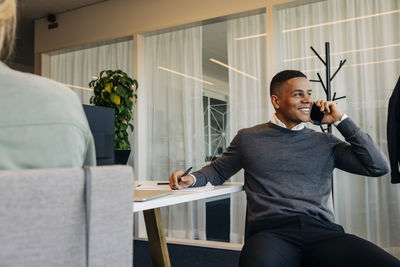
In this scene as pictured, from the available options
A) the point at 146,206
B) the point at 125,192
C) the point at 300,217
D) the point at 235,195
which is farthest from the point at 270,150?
the point at 235,195

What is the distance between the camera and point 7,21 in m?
0.73

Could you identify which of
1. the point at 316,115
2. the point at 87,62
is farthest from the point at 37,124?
the point at 87,62

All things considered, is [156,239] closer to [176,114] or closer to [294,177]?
[294,177]

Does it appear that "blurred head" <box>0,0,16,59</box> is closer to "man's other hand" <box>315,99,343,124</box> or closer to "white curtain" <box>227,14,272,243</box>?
"man's other hand" <box>315,99,343,124</box>

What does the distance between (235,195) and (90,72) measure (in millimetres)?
2409

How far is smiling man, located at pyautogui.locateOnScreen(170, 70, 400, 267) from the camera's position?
1.44 metres

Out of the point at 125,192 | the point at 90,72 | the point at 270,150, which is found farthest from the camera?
the point at 90,72

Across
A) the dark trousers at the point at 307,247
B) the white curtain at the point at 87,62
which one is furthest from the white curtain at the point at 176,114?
the dark trousers at the point at 307,247

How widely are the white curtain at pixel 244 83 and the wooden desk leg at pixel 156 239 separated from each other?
5.25 feet

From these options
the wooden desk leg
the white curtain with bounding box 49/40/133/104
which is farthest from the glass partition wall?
the wooden desk leg

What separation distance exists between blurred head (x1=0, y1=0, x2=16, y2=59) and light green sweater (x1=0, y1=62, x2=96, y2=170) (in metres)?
0.10

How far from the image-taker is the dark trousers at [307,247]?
4.48 feet

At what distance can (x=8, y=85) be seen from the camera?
0.64 m

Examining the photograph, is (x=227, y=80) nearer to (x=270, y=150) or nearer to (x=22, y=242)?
(x=270, y=150)
